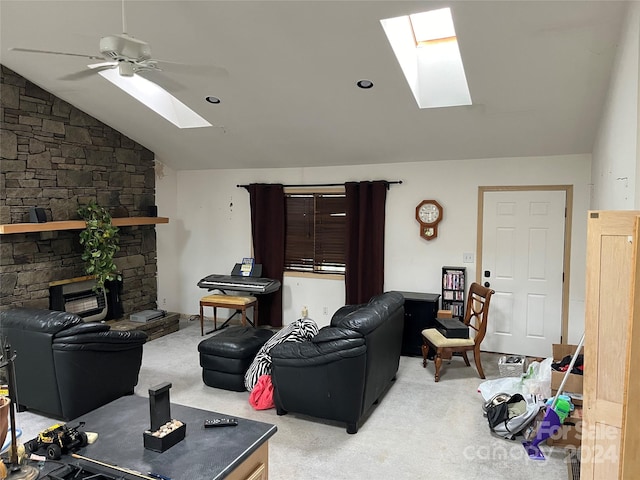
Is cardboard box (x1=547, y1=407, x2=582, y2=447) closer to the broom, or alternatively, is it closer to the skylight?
the broom

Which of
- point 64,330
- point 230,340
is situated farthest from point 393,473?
point 64,330

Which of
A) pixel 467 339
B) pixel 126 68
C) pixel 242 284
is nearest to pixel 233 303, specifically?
pixel 242 284

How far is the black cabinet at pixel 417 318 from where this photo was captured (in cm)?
523

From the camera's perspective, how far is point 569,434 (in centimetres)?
329

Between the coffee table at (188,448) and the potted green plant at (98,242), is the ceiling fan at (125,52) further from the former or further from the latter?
the potted green plant at (98,242)

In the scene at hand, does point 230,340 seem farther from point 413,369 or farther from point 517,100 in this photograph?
point 517,100

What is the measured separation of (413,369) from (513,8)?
3.55 metres

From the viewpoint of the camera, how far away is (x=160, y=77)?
431 cm

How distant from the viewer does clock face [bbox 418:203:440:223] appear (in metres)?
5.59

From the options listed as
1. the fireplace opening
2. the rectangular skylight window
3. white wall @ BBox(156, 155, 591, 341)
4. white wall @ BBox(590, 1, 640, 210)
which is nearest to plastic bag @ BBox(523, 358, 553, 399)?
white wall @ BBox(156, 155, 591, 341)

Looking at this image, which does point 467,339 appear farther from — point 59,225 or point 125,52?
point 59,225

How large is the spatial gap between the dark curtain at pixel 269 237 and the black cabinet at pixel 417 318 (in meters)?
1.94

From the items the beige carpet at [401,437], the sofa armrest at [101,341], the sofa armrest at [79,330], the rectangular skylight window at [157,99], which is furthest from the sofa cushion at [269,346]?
the rectangular skylight window at [157,99]

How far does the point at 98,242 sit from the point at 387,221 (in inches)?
139
